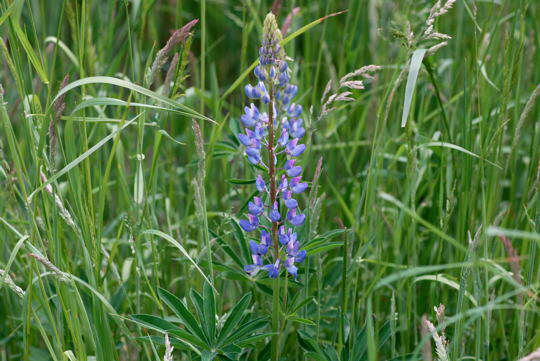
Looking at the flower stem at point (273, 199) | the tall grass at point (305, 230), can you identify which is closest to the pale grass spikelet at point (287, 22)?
the tall grass at point (305, 230)

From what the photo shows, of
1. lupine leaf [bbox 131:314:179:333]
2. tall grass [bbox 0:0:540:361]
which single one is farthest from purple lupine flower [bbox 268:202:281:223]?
lupine leaf [bbox 131:314:179:333]

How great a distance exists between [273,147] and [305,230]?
0.37 m

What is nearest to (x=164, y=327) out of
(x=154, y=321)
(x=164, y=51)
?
(x=154, y=321)

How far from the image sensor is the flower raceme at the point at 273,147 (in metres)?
1.63

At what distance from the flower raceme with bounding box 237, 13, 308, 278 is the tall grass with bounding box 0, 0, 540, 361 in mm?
72

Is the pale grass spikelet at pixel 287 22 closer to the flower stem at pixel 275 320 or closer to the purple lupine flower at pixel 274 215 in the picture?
the purple lupine flower at pixel 274 215

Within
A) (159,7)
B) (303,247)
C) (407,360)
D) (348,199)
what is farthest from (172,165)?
(159,7)

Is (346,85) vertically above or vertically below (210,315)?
above

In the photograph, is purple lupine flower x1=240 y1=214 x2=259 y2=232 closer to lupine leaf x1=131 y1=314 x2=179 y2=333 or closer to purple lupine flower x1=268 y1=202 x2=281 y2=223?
purple lupine flower x1=268 y1=202 x2=281 y2=223

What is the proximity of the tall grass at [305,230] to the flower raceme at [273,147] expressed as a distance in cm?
7

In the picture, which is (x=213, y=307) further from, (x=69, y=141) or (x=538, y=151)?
(x=538, y=151)

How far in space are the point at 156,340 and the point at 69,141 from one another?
22.6 inches

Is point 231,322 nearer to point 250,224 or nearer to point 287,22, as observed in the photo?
point 250,224

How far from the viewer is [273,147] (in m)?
1.65
